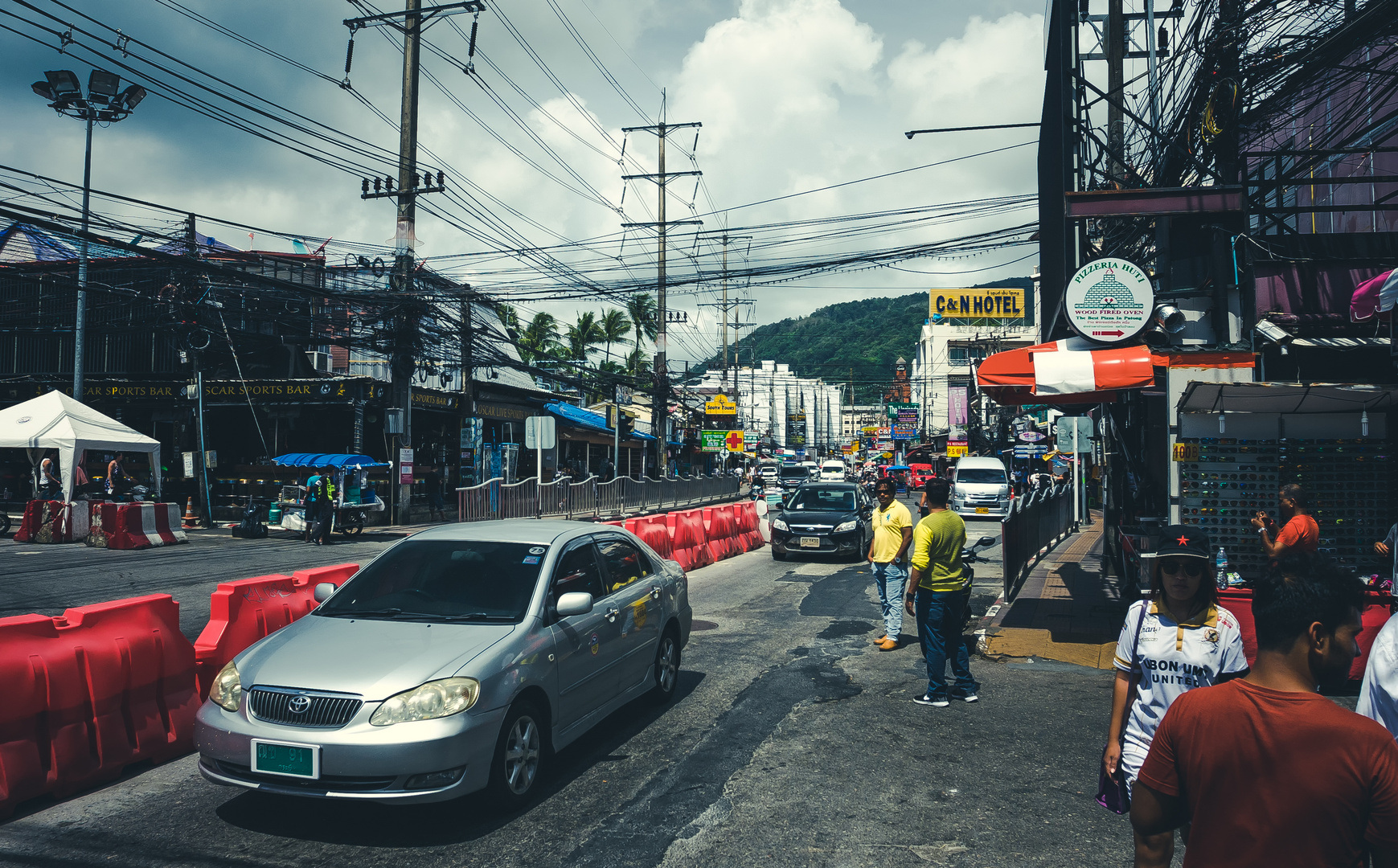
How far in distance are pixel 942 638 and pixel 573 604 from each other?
131 inches

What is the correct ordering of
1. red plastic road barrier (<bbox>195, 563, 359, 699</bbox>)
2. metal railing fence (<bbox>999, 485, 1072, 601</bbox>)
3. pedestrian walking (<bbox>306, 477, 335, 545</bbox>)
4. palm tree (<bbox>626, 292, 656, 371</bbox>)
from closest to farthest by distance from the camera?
red plastic road barrier (<bbox>195, 563, 359, 699</bbox>)
metal railing fence (<bbox>999, 485, 1072, 601</bbox>)
pedestrian walking (<bbox>306, 477, 335, 545</bbox>)
palm tree (<bbox>626, 292, 656, 371</bbox>)

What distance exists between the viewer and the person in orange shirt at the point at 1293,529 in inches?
303

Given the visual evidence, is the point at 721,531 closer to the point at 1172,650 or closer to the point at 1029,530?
the point at 1029,530

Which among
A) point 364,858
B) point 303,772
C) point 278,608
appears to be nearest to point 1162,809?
point 364,858

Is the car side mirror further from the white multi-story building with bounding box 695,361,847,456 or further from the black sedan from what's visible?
the white multi-story building with bounding box 695,361,847,456

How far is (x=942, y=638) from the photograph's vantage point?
7.17 m

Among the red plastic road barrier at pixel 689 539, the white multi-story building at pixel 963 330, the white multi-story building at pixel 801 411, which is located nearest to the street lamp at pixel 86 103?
the red plastic road barrier at pixel 689 539

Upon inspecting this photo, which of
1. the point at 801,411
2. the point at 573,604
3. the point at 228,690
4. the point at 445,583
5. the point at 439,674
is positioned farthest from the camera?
the point at 801,411

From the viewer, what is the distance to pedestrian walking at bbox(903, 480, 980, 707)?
7.07m

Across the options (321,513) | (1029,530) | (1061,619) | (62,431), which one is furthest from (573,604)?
(62,431)

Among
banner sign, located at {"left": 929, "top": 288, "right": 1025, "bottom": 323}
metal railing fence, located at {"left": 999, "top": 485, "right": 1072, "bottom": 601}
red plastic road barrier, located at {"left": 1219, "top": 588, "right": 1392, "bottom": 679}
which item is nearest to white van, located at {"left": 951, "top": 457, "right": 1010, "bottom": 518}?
metal railing fence, located at {"left": 999, "top": 485, "right": 1072, "bottom": 601}

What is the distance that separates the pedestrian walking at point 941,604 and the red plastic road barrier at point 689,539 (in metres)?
A: 8.50

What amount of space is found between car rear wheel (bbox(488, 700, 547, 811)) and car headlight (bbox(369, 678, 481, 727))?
31 cm

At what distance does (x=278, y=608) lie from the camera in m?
6.89
